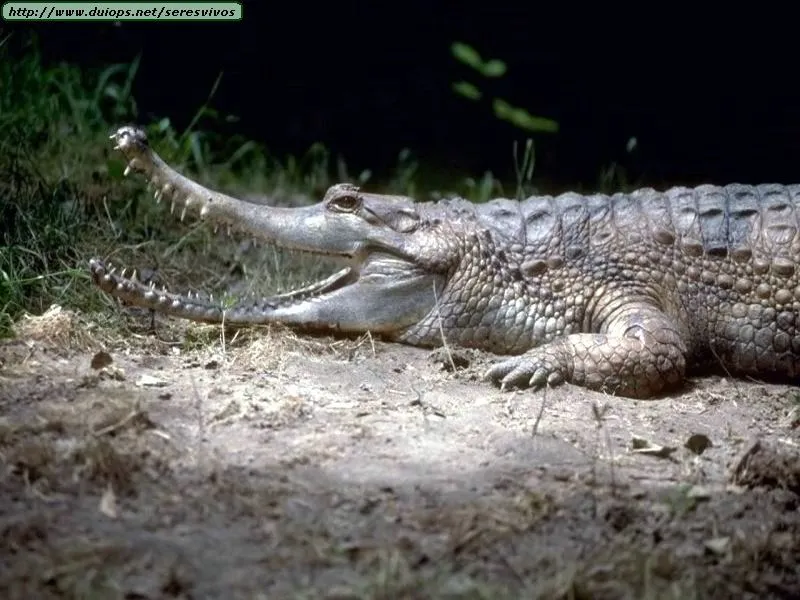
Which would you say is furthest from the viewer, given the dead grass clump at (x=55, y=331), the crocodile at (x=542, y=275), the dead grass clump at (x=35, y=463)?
the crocodile at (x=542, y=275)

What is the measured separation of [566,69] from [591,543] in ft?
23.1

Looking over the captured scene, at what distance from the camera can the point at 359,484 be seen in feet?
11.1

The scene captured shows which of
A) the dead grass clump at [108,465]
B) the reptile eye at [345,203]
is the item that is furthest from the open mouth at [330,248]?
the dead grass clump at [108,465]

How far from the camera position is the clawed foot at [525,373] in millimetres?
4586

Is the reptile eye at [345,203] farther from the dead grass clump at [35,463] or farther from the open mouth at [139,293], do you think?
the dead grass clump at [35,463]

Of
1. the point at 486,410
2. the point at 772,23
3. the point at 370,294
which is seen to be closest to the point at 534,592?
the point at 486,410

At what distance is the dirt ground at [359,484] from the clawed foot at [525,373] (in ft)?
0.27

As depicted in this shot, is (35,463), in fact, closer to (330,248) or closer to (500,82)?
(330,248)

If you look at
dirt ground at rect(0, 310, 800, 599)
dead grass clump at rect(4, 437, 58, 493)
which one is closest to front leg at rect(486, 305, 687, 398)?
dirt ground at rect(0, 310, 800, 599)

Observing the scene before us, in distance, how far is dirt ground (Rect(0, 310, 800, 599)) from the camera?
9.48ft

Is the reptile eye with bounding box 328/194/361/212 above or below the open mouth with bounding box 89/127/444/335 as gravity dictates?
above

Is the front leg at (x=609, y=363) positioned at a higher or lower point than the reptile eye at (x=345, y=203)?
lower

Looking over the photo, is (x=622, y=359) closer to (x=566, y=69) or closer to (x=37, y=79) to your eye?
(x=37, y=79)

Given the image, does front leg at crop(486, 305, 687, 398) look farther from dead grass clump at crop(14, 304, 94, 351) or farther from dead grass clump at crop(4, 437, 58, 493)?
dead grass clump at crop(4, 437, 58, 493)
